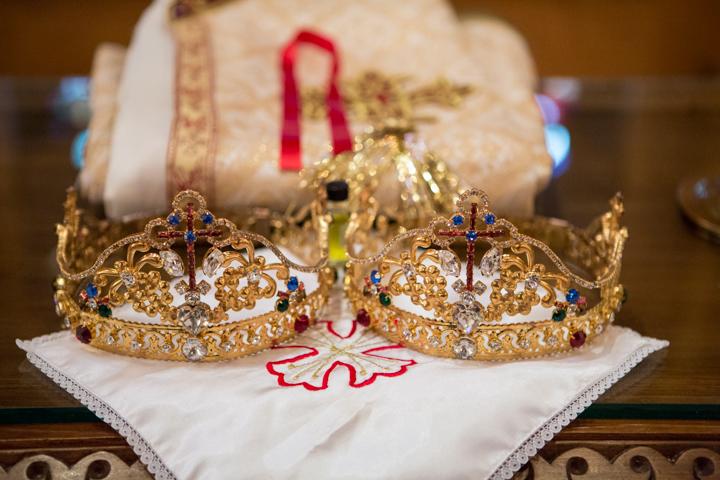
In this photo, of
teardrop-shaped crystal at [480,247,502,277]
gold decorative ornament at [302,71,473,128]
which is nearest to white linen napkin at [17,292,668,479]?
teardrop-shaped crystal at [480,247,502,277]

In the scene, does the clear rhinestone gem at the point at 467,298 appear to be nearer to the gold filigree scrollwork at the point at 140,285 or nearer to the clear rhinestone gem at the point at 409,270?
the clear rhinestone gem at the point at 409,270

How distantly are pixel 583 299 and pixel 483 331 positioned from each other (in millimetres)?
113

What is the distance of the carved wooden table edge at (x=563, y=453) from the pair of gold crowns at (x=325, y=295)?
106mm

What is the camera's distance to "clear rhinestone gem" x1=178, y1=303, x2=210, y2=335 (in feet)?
2.99

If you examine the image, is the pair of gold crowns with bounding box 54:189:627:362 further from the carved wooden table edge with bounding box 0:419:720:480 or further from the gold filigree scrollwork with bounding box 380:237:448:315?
the carved wooden table edge with bounding box 0:419:720:480

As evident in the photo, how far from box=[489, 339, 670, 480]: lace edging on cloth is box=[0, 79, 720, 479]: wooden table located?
10 millimetres

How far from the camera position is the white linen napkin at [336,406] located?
83 centimetres

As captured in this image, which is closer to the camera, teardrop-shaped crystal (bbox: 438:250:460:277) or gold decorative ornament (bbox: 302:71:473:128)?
teardrop-shaped crystal (bbox: 438:250:460:277)

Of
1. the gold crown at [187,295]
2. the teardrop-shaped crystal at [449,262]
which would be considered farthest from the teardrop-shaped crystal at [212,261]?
the teardrop-shaped crystal at [449,262]

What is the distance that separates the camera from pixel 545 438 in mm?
862

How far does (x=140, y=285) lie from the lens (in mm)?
919

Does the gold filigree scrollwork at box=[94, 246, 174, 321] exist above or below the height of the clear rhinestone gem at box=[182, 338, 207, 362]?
above

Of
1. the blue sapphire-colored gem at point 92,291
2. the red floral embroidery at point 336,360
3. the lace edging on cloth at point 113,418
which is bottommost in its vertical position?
the lace edging on cloth at point 113,418

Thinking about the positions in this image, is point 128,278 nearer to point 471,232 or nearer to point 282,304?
point 282,304
